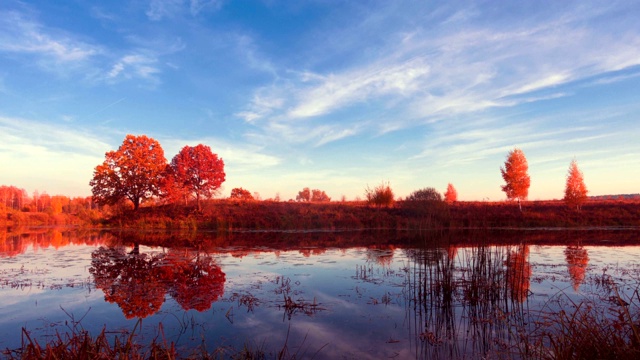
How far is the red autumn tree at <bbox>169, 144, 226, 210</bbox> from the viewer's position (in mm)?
39312

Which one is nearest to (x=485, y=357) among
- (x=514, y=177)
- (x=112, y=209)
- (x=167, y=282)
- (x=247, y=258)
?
(x=167, y=282)

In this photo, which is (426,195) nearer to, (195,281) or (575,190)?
(575,190)

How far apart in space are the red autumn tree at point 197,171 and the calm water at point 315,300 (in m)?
24.1

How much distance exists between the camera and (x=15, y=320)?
758 cm

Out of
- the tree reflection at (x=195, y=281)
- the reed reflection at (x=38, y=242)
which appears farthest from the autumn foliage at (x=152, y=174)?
the tree reflection at (x=195, y=281)

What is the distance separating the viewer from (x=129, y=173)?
38.9 m

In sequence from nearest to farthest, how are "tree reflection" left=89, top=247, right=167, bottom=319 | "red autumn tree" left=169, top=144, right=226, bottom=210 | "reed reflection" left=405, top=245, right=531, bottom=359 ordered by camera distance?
"reed reflection" left=405, top=245, right=531, bottom=359
"tree reflection" left=89, top=247, right=167, bottom=319
"red autumn tree" left=169, top=144, right=226, bottom=210

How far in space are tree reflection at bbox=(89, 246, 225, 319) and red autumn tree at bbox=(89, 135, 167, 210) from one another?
77.5ft

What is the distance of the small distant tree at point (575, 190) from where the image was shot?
130 ft

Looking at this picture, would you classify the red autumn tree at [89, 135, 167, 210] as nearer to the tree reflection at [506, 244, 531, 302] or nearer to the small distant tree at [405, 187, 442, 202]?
the small distant tree at [405, 187, 442, 202]

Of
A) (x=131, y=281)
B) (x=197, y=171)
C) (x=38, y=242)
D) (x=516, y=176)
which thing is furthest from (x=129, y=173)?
(x=516, y=176)

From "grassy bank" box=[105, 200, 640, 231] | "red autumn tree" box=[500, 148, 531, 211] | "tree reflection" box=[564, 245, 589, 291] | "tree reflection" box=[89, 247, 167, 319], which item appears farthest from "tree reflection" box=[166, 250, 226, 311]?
"red autumn tree" box=[500, 148, 531, 211]

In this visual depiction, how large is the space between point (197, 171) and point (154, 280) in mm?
30118

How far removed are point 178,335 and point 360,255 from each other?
11.6 meters
